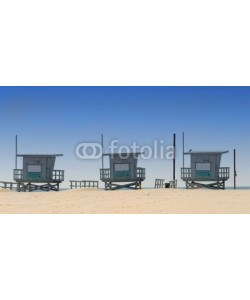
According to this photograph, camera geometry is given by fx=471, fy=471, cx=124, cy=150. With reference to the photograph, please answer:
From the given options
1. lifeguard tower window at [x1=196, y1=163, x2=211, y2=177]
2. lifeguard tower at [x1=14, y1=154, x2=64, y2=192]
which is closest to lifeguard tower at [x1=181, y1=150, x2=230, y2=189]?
lifeguard tower window at [x1=196, y1=163, x2=211, y2=177]

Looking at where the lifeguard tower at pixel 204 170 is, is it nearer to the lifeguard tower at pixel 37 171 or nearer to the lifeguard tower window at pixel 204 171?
the lifeguard tower window at pixel 204 171

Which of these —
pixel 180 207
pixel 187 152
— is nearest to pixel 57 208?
pixel 180 207

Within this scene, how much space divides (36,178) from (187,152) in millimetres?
11790

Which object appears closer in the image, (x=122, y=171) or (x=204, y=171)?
(x=122, y=171)

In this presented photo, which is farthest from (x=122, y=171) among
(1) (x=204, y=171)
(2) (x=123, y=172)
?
(1) (x=204, y=171)

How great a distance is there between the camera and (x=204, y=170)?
36312 millimetres

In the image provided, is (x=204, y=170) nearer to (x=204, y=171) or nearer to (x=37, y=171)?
(x=204, y=171)

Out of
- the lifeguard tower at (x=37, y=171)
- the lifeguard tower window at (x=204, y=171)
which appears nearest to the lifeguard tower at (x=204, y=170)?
the lifeguard tower window at (x=204, y=171)

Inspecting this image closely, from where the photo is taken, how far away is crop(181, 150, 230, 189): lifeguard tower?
3616 cm

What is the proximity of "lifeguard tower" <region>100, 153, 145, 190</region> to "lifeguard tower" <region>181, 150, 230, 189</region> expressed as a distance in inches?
141

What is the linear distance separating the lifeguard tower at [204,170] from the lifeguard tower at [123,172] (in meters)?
3.58

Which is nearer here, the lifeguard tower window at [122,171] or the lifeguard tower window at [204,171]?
the lifeguard tower window at [122,171]

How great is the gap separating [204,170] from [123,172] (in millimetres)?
6272

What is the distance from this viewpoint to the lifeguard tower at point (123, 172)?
3550cm
